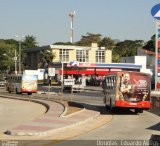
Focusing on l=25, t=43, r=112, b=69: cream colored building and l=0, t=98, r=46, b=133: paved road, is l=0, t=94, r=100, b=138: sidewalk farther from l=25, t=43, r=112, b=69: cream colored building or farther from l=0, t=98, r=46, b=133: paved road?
l=25, t=43, r=112, b=69: cream colored building

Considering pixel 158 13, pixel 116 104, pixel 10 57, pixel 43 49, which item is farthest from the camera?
pixel 10 57

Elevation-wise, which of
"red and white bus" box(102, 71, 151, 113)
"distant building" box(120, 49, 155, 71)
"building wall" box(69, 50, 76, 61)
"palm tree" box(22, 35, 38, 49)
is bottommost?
"red and white bus" box(102, 71, 151, 113)

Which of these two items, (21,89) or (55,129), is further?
(21,89)

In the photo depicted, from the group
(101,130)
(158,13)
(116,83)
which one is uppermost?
(158,13)

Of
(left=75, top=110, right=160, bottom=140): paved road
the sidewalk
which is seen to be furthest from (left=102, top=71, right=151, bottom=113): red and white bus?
the sidewalk

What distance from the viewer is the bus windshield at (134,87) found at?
1088 inches

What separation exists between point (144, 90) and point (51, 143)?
13706mm

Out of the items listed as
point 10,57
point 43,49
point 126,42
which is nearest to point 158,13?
point 43,49

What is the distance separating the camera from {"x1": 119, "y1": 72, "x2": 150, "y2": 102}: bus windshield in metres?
27.6

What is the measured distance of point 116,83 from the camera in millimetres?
28109

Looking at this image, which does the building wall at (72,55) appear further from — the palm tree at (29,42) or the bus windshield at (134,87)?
the bus windshield at (134,87)

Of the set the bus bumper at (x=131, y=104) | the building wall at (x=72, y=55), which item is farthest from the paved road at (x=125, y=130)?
the building wall at (x=72, y=55)

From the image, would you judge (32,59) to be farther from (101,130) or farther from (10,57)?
(101,130)

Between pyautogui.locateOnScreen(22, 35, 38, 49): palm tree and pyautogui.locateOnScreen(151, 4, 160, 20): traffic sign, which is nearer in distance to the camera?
pyautogui.locateOnScreen(151, 4, 160, 20): traffic sign
